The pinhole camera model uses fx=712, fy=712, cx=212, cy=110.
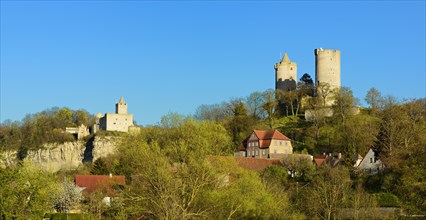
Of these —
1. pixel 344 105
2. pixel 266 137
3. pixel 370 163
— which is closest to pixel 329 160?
pixel 370 163

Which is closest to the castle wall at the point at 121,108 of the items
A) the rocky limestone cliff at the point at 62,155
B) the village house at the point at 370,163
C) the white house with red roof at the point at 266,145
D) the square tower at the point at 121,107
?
the square tower at the point at 121,107

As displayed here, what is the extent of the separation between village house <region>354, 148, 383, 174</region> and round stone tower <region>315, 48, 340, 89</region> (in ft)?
98.5

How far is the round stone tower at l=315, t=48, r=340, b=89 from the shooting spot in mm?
88375

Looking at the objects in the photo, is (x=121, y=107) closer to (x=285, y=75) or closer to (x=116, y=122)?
(x=116, y=122)

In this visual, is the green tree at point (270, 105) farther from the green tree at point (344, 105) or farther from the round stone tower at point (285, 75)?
the green tree at point (344, 105)

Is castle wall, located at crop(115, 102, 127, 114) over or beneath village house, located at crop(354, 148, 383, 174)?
over

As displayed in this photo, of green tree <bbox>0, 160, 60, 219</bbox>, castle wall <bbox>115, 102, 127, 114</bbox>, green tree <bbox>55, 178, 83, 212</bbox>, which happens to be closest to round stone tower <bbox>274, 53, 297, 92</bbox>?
castle wall <bbox>115, 102, 127, 114</bbox>

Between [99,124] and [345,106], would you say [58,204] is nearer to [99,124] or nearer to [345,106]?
[345,106]

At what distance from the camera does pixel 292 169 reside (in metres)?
57.6

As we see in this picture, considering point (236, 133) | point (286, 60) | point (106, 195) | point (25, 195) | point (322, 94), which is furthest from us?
point (286, 60)

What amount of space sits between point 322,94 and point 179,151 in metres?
53.8

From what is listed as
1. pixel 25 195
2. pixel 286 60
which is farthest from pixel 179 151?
pixel 286 60

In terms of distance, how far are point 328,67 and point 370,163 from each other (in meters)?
32.6

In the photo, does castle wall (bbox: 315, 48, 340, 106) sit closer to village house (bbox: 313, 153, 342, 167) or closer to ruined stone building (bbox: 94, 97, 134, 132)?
village house (bbox: 313, 153, 342, 167)
